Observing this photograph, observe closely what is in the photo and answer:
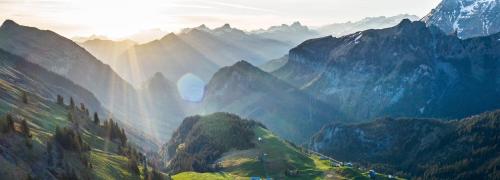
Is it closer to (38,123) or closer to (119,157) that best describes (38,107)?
(38,123)

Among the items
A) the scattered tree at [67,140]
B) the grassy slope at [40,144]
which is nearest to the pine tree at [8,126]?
the grassy slope at [40,144]

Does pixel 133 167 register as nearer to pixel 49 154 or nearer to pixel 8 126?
pixel 49 154

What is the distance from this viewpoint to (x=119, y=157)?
6683 inches

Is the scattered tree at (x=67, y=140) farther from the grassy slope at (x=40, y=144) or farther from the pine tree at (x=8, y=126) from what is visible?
the pine tree at (x=8, y=126)

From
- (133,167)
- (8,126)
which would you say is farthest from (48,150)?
(133,167)

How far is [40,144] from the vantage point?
13138 centimetres

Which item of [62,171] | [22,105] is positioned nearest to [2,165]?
[62,171]

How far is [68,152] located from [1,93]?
185ft

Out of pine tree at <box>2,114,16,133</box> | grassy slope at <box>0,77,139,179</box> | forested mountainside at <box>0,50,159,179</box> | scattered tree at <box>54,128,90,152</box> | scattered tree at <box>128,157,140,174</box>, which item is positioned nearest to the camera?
forested mountainside at <box>0,50,159,179</box>

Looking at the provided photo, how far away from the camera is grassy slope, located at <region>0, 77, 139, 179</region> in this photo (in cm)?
11931

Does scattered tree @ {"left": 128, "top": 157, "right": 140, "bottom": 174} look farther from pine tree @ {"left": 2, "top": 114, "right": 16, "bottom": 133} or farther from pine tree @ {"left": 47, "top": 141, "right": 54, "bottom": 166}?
pine tree @ {"left": 2, "top": 114, "right": 16, "bottom": 133}

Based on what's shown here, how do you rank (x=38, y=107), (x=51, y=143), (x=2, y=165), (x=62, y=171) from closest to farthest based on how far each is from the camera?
(x=2, y=165), (x=62, y=171), (x=51, y=143), (x=38, y=107)

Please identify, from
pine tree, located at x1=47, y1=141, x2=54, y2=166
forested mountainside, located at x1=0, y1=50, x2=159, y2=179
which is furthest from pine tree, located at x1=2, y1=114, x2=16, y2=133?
pine tree, located at x1=47, y1=141, x2=54, y2=166

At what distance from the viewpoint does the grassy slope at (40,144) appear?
391 feet
